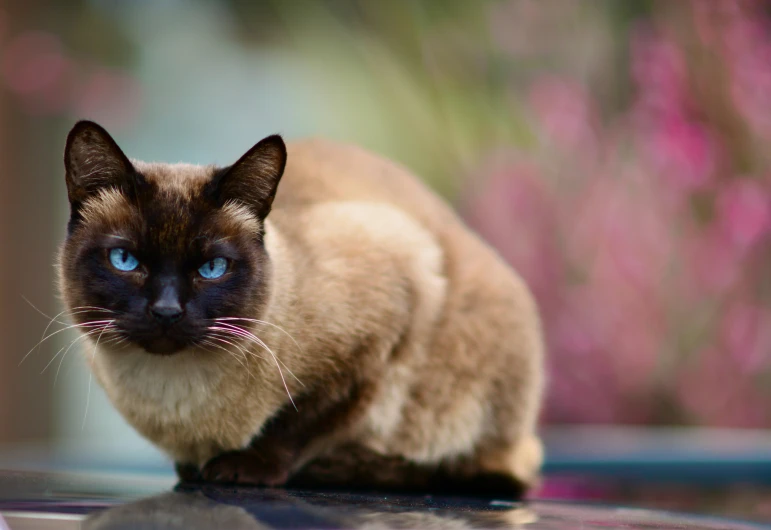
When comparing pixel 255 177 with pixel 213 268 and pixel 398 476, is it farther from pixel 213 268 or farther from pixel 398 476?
pixel 398 476

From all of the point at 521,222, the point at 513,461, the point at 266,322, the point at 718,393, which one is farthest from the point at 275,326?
the point at 718,393

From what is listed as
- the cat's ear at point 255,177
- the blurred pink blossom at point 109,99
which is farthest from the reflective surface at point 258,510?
the blurred pink blossom at point 109,99

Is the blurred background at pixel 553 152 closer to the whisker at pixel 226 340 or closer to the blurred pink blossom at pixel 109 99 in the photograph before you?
the blurred pink blossom at pixel 109 99

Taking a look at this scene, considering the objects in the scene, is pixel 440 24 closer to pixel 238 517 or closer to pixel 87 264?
pixel 87 264

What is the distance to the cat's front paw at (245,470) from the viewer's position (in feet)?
4.81

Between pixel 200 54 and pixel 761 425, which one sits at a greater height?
pixel 200 54

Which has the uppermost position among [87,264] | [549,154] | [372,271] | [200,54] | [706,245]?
[200,54]

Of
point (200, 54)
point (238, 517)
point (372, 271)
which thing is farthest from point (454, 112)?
point (238, 517)

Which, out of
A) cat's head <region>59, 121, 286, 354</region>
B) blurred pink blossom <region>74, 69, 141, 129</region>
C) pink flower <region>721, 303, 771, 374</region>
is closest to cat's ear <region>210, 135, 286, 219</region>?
cat's head <region>59, 121, 286, 354</region>

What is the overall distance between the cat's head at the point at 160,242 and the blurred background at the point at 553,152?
218cm

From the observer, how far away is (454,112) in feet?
13.2

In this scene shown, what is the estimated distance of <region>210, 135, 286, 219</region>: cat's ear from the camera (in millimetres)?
1371

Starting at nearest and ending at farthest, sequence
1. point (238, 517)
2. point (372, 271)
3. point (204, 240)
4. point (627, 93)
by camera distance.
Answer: point (238, 517) < point (204, 240) < point (372, 271) < point (627, 93)

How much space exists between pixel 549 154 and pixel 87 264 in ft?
9.43
